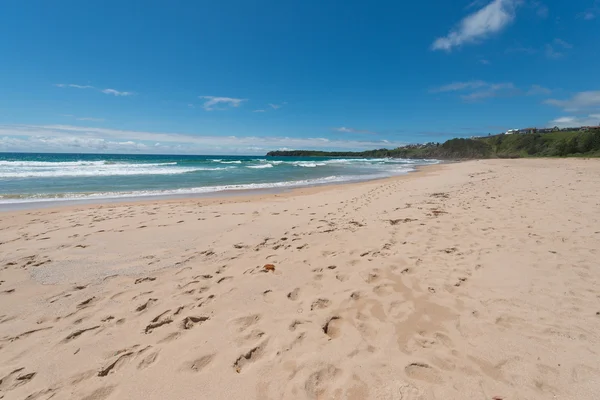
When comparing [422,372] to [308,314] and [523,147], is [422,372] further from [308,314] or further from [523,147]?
[523,147]

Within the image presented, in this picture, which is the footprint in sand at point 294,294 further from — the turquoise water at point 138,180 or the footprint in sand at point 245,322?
the turquoise water at point 138,180

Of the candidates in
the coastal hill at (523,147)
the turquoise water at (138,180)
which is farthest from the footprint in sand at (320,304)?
the coastal hill at (523,147)

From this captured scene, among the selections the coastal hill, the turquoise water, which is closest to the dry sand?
the turquoise water

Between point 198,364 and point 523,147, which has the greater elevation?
point 523,147

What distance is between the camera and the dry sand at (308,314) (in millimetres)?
2141

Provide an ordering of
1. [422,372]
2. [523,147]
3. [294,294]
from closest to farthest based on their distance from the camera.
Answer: [422,372], [294,294], [523,147]

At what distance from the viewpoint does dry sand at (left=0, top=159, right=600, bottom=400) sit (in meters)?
2.14

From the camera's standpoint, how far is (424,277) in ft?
12.4

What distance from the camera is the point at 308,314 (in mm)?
3020

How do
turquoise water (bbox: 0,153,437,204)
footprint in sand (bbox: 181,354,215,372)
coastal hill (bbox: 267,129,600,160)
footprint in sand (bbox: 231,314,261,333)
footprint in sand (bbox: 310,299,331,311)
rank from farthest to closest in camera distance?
coastal hill (bbox: 267,129,600,160) → turquoise water (bbox: 0,153,437,204) → footprint in sand (bbox: 310,299,331,311) → footprint in sand (bbox: 231,314,261,333) → footprint in sand (bbox: 181,354,215,372)

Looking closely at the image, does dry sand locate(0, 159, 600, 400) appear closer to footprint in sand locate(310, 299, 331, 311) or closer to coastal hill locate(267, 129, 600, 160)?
footprint in sand locate(310, 299, 331, 311)

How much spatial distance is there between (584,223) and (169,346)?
812 cm

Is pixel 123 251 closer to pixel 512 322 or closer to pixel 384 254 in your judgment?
pixel 384 254

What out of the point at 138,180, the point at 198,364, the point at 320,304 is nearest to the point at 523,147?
the point at 138,180
